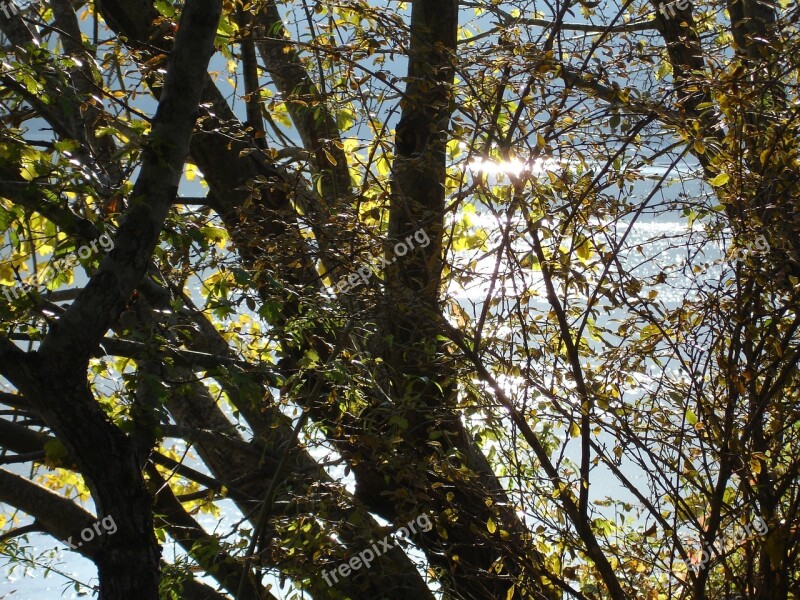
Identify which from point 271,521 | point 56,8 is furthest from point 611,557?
point 56,8

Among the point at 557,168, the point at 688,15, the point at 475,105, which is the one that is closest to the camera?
the point at 557,168

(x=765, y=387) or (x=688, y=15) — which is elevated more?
(x=688, y=15)

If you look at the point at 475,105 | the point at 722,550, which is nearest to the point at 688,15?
the point at 475,105

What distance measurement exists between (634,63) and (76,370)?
2.02 metres

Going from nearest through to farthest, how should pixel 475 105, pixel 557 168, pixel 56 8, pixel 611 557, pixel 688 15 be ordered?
pixel 557 168, pixel 475 105, pixel 611 557, pixel 688 15, pixel 56 8

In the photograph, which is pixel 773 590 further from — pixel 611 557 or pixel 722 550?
pixel 611 557

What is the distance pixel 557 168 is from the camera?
102 inches

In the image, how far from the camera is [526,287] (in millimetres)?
2621

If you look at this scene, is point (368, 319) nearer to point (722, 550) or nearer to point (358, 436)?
point (358, 436)

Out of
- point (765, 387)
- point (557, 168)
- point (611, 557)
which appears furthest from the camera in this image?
point (611, 557)

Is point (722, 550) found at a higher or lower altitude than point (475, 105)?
lower

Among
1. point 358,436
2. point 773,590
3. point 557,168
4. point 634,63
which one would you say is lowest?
point 773,590

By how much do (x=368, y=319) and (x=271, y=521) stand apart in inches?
31.2

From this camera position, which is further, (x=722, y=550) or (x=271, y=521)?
(x=271, y=521)
